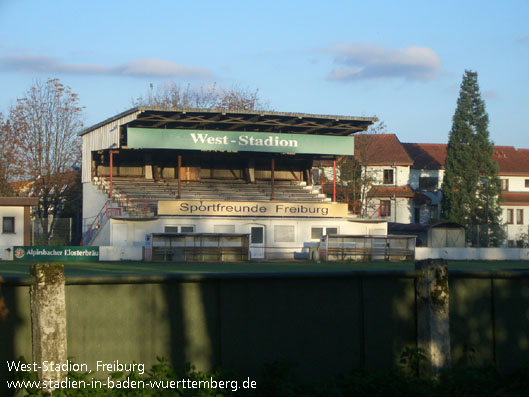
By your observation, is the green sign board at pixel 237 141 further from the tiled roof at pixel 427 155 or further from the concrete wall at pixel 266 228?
the tiled roof at pixel 427 155

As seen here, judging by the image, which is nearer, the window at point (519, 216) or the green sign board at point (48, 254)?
the green sign board at point (48, 254)

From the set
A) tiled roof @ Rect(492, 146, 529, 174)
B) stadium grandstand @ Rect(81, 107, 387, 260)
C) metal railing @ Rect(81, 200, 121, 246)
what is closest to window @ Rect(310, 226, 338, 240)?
stadium grandstand @ Rect(81, 107, 387, 260)

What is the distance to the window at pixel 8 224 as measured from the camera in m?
43.0

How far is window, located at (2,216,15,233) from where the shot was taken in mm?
43000

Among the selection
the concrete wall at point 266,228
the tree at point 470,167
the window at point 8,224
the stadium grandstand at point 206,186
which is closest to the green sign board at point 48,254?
the window at point 8,224

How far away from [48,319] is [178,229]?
3742 centimetres

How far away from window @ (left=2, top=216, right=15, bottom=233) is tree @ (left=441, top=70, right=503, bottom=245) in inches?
1782

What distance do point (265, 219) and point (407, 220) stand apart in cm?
3350

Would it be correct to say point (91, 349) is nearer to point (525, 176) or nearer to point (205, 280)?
point (205, 280)

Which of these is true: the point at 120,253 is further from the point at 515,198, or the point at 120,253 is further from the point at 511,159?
the point at 511,159

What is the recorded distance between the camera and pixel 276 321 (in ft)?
33.1

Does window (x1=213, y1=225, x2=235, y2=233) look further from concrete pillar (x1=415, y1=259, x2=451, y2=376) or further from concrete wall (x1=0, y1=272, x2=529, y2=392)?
concrete pillar (x1=415, y1=259, x2=451, y2=376)

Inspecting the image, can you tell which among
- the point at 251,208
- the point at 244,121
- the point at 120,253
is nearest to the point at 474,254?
the point at 251,208

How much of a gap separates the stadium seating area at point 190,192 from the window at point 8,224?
23.8ft
